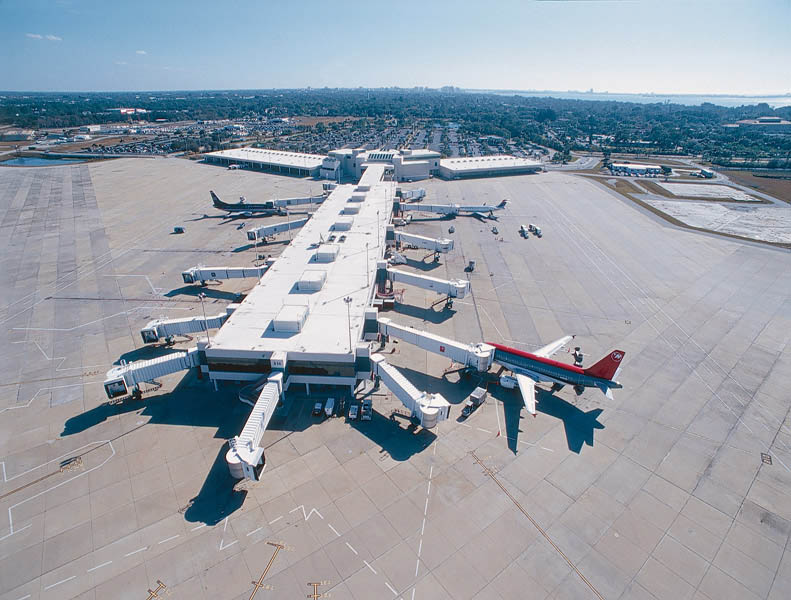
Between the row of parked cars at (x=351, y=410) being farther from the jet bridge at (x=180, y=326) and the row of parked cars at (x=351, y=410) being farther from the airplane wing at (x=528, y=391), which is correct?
the jet bridge at (x=180, y=326)

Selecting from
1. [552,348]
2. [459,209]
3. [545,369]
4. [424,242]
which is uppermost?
[459,209]

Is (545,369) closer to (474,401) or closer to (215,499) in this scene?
(474,401)

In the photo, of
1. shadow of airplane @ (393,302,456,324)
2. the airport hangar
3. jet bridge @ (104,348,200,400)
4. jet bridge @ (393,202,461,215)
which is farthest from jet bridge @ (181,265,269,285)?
the airport hangar

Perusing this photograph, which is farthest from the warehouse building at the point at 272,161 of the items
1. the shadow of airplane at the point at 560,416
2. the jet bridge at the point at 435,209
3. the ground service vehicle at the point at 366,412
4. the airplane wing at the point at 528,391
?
the shadow of airplane at the point at 560,416

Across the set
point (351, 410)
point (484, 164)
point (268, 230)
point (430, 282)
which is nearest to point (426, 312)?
point (430, 282)

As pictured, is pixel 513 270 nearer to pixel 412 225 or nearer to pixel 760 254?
pixel 412 225

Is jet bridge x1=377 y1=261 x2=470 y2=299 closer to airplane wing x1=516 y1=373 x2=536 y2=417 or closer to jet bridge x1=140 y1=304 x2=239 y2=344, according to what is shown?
airplane wing x1=516 y1=373 x2=536 y2=417

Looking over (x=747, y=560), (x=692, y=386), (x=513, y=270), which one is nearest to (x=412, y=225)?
(x=513, y=270)
